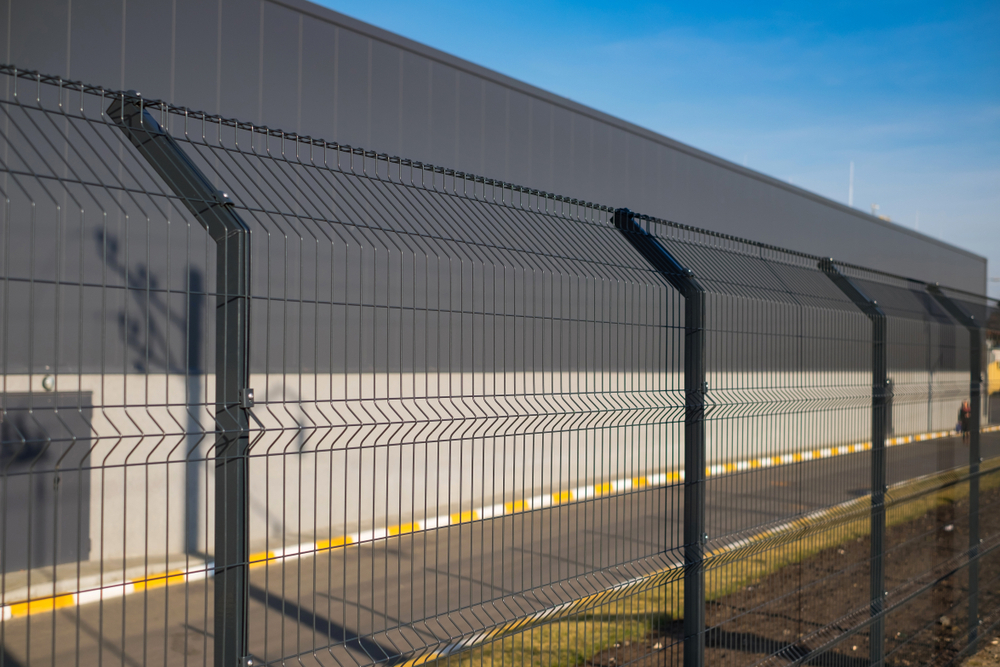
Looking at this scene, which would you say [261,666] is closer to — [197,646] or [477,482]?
[197,646]

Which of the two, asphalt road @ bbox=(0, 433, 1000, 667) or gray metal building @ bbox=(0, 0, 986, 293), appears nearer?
asphalt road @ bbox=(0, 433, 1000, 667)

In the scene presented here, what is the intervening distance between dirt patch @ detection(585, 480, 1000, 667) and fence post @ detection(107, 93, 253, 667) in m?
3.22

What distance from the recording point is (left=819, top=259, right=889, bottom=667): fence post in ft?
18.4

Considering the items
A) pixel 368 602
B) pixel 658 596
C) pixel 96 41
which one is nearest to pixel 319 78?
pixel 96 41

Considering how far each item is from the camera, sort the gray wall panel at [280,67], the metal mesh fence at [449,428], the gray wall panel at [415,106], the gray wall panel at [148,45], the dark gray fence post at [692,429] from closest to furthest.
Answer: the metal mesh fence at [449,428], the dark gray fence post at [692,429], the gray wall panel at [148,45], the gray wall panel at [280,67], the gray wall panel at [415,106]

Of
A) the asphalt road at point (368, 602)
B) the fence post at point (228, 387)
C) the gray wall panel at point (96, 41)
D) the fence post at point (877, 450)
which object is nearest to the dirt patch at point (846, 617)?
Answer: the fence post at point (877, 450)

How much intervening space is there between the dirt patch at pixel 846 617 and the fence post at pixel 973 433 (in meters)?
0.10

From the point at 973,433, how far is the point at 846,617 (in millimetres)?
3976

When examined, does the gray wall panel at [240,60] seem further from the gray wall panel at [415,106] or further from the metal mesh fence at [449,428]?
the gray wall panel at [415,106]

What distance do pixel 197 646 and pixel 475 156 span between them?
29.0 feet

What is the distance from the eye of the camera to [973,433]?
8148mm

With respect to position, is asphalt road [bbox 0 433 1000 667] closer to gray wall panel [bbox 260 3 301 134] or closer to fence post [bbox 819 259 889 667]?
fence post [bbox 819 259 889 667]

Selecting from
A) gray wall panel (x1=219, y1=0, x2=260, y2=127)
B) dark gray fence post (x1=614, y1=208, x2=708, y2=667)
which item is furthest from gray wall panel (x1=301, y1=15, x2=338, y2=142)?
dark gray fence post (x1=614, y1=208, x2=708, y2=667)

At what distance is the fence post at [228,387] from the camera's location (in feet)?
7.84
